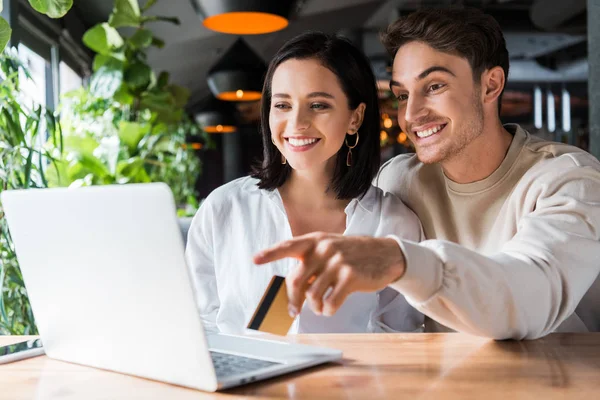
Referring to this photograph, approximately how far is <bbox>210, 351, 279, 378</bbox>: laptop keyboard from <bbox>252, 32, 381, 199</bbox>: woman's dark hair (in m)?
1.05

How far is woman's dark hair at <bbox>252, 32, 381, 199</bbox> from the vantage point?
7.23ft

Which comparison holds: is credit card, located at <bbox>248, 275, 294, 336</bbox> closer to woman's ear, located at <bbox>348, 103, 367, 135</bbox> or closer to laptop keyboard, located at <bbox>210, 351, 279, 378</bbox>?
laptop keyboard, located at <bbox>210, 351, 279, 378</bbox>

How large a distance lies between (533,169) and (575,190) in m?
0.18

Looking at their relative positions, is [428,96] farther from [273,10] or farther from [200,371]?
[273,10]

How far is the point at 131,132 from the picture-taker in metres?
4.95

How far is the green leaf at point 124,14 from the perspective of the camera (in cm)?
509

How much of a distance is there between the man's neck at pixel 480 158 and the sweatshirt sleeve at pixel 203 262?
2.51 feet

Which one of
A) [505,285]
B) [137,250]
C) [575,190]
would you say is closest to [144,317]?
[137,250]

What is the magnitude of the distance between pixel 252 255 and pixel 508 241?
87 centimetres

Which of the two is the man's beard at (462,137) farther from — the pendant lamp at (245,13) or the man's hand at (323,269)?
the pendant lamp at (245,13)

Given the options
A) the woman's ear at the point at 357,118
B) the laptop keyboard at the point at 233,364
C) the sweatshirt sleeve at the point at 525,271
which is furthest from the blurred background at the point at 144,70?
the laptop keyboard at the point at 233,364

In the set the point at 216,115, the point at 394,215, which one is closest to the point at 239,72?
the point at 394,215

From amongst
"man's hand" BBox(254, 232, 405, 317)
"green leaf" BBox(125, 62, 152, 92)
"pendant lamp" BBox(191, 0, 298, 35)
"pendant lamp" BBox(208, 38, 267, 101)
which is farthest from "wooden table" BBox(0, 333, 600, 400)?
"pendant lamp" BBox(208, 38, 267, 101)

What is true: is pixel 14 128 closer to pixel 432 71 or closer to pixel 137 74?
pixel 432 71
